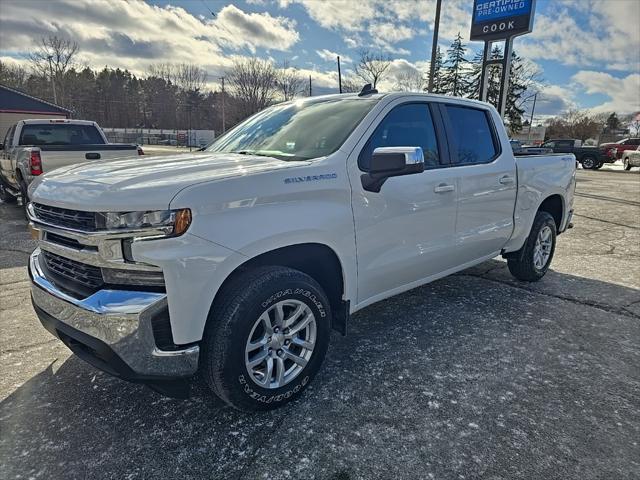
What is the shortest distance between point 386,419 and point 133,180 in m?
1.95

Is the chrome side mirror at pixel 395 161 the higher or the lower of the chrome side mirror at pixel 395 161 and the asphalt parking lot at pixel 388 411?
the higher

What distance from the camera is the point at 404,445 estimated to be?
2.33 meters

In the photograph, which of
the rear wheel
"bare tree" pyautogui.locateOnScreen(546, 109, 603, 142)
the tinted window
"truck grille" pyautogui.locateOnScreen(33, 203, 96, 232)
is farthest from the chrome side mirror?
"bare tree" pyautogui.locateOnScreen(546, 109, 603, 142)

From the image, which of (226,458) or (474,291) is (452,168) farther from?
(226,458)

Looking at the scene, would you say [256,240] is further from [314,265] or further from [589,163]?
[589,163]

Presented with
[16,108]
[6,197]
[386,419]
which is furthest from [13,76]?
[386,419]

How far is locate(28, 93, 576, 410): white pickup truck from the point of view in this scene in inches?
81.4

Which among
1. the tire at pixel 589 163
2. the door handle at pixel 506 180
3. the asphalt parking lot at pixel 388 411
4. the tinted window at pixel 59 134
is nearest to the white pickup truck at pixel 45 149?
the tinted window at pixel 59 134

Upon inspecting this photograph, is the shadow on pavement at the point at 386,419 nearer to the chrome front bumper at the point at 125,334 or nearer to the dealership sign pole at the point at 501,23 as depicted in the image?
the chrome front bumper at the point at 125,334

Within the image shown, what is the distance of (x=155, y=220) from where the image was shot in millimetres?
2039

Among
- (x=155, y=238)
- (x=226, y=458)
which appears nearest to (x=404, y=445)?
(x=226, y=458)

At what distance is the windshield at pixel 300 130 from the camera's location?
2959 mm

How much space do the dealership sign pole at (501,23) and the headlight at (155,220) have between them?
15447 mm

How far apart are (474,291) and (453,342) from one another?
1.41m
